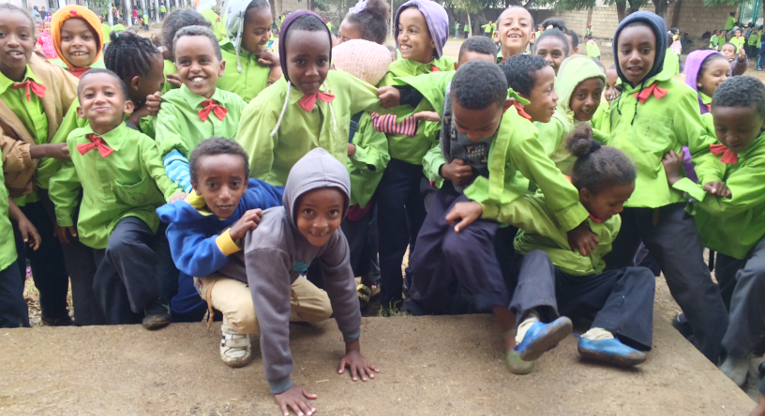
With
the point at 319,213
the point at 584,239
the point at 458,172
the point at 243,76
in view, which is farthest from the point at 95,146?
the point at 584,239

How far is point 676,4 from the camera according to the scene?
2909 centimetres

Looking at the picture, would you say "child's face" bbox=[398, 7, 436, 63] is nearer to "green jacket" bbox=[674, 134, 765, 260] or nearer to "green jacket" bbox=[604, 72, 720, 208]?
"green jacket" bbox=[604, 72, 720, 208]

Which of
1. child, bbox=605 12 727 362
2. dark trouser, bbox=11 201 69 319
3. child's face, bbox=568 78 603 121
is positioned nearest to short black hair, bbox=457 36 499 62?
child's face, bbox=568 78 603 121

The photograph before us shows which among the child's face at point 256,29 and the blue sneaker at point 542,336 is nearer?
the blue sneaker at point 542,336

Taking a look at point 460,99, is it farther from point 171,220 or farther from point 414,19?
point 171,220

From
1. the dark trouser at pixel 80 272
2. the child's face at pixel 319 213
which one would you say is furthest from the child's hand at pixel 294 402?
the dark trouser at pixel 80 272

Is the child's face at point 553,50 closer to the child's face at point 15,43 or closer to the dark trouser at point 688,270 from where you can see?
the dark trouser at point 688,270

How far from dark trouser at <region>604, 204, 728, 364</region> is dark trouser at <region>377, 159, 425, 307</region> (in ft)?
4.46

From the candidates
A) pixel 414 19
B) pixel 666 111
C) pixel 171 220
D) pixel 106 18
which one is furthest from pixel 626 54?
pixel 106 18

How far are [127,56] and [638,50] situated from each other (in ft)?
9.70

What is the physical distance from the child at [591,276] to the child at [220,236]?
116 cm

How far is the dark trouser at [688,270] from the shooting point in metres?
3.02

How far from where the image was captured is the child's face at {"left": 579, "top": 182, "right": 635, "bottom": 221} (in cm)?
275

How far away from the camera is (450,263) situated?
9.30 feet
